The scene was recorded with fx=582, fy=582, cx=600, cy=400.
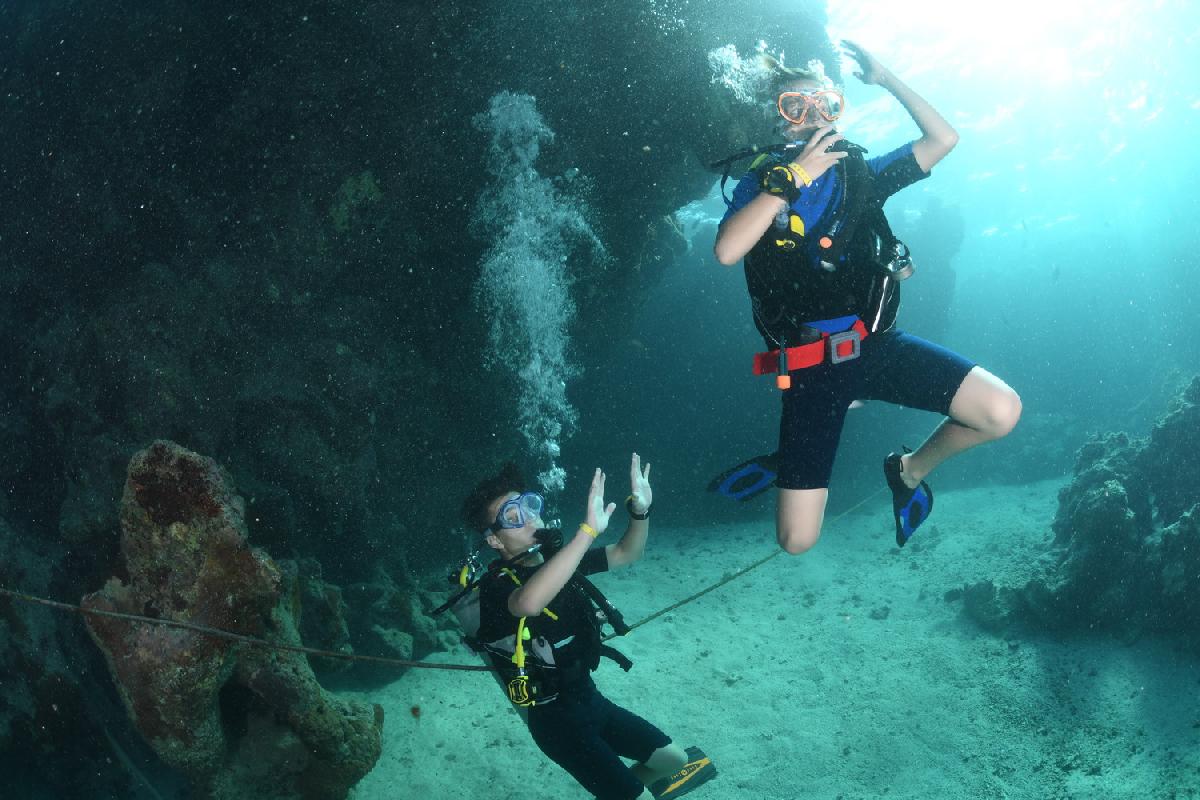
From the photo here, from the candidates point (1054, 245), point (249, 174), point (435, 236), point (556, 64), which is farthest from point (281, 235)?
point (1054, 245)

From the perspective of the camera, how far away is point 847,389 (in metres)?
3.36

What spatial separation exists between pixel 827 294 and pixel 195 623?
15.4ft

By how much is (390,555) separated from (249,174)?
19.1ft

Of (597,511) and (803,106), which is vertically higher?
(803,106)

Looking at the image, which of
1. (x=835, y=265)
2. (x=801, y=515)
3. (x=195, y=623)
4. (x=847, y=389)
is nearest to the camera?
(x=835, y=265)

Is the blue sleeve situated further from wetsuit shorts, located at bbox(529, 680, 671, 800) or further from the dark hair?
wetsuit shorts, located at bbox(529, 680, 671, 800)

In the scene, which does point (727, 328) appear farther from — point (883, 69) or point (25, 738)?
point (25, 738)

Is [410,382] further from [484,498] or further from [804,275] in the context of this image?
[804,275]

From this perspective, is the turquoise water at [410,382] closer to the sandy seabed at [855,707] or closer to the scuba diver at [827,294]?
the sandy seabed at [855,707]

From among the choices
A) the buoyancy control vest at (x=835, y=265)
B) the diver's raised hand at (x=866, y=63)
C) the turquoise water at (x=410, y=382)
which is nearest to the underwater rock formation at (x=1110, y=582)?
the turquoise water at (x=410, y=382)

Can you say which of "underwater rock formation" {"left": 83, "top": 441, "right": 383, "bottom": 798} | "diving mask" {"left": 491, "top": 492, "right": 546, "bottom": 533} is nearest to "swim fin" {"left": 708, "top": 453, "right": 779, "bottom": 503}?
"diving mask" {"left": 491, "top": 492, "right": 546, "bottom": 533}

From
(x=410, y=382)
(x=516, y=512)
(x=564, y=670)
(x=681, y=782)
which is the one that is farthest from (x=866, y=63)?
(x=410, y=382)

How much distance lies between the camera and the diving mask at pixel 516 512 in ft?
12.0

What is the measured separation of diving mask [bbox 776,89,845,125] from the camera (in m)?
3.19
